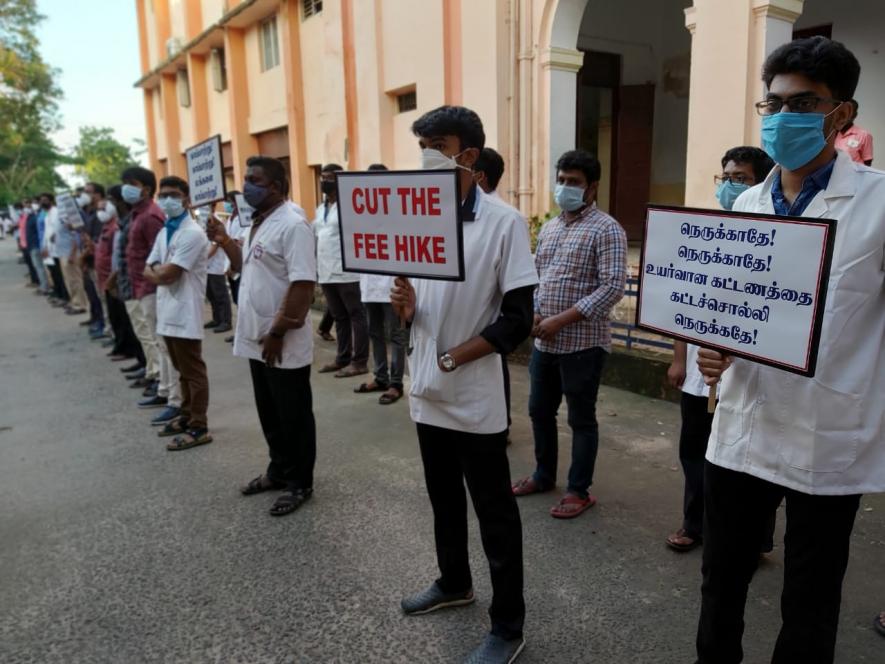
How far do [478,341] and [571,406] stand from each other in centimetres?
143

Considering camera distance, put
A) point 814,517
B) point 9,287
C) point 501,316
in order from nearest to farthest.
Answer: point 814,517
point 501,316
point 9,287

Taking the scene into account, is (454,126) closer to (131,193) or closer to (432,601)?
(432,601)

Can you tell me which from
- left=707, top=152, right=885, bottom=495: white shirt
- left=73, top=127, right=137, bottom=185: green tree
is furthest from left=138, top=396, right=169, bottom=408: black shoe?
left=73, top=127, right=137, bottom=185: green tree

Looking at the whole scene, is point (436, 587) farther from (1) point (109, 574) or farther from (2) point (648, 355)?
(2) point (648, 355)

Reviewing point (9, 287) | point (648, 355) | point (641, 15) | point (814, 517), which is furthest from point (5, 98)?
point (814, 517)

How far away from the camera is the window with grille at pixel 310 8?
42.9 ft

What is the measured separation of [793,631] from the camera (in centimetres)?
187

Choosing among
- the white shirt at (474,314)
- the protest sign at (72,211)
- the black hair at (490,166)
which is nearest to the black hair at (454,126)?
the white shirt at (474,314)

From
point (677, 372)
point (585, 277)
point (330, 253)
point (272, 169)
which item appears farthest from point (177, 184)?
point (677, 372)

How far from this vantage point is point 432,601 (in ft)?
9.06

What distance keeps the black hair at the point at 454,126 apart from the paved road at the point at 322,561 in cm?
188

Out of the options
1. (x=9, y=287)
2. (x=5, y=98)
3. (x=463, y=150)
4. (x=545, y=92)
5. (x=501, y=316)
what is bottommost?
(x=9, y=287)

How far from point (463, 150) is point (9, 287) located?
17.5 metres

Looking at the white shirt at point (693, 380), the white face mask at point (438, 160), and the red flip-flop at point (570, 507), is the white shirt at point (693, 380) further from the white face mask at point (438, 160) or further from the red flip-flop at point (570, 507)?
the white face mask at point (438, 160)
